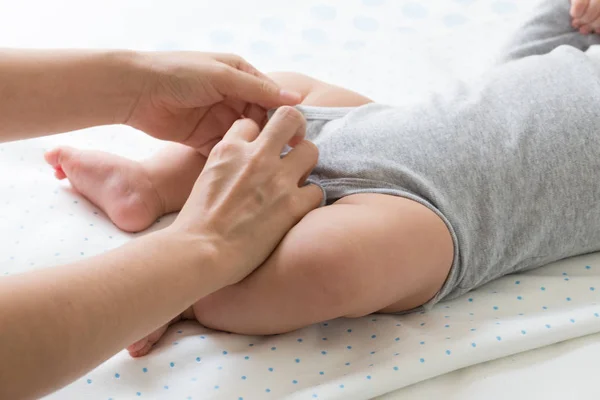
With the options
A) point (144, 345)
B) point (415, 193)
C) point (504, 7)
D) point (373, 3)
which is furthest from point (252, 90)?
point (504, 7)

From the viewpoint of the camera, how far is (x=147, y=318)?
763 mm

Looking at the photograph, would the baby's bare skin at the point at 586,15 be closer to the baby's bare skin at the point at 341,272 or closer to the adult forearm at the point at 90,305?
the baby's bare skin at the point at 341,272

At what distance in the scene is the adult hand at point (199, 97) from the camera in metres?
1.06

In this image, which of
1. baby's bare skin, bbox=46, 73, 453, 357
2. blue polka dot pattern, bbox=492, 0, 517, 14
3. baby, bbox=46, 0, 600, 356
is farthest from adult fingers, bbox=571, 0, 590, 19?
baby's bare skin, bbox=46, 73, 453, 357

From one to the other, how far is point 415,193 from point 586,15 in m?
0.55

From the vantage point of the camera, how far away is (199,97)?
108 cm

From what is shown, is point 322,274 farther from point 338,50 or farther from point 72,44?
point 72,44

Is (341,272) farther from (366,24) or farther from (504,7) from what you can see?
(504,7)

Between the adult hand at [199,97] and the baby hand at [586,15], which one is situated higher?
the baby hand at [586,15]

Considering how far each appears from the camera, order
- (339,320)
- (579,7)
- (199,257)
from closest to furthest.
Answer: (199,257)
(339,320)
(579,7)

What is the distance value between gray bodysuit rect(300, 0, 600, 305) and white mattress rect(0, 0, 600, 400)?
0.19 ft

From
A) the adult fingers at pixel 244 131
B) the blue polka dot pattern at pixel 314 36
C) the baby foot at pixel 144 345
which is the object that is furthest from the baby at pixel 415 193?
the blue polka dot pattern at pixel 314 36

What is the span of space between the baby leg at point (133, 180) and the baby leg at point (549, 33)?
65cm

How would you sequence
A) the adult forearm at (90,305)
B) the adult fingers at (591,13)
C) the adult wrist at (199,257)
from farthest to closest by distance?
1. the adult fingers at (591,13)
2. the adult wrist at (199,257)
3. the adult forearm at (90,305)
